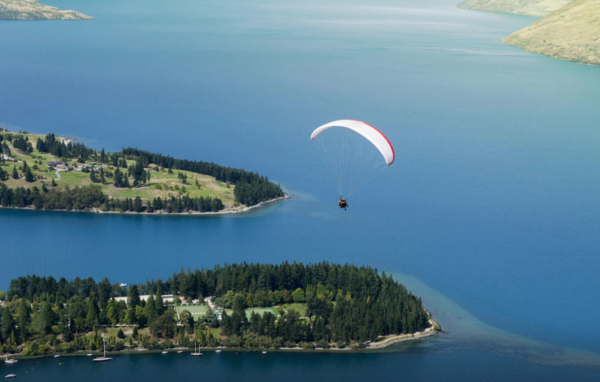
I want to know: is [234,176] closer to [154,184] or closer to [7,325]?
[154,184]

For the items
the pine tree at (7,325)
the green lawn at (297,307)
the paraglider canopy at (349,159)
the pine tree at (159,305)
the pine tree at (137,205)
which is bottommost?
the pine tree at (7,325)

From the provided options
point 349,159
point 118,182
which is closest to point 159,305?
point 118,182

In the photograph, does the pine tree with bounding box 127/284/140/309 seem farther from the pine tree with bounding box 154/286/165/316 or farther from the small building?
the pine tree with bounding box 154/286/165/316

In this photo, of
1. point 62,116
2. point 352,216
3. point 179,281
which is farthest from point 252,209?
point 62,116

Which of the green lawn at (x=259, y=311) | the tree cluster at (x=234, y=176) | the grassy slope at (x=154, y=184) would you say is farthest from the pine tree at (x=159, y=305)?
the tree cluster at (x=234, y=176)

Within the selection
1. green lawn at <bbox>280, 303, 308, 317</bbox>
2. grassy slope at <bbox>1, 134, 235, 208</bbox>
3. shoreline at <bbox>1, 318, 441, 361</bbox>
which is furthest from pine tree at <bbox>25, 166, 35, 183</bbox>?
green lawn at <bbox>280, 303, 308, 317</bbox>

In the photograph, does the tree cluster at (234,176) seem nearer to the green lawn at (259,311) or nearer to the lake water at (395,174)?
the lake water at (395,174)
